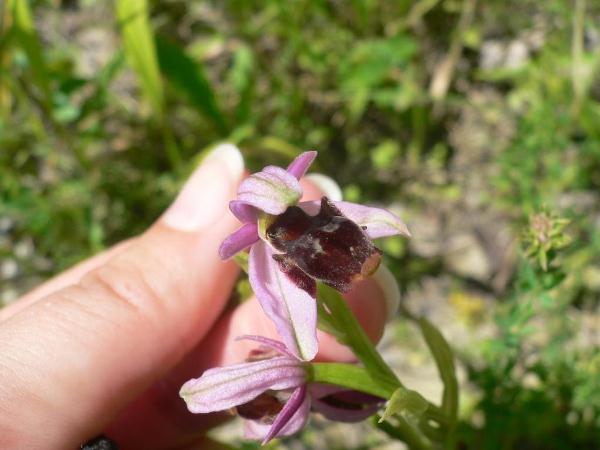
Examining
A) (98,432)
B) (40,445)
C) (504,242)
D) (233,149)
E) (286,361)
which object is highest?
(233,149)

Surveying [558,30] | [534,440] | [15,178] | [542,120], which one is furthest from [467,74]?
[15,178]

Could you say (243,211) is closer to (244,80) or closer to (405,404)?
(405,404)

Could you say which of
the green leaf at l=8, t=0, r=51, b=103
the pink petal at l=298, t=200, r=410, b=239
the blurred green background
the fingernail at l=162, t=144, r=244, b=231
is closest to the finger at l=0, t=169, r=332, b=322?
the fingernail at l=162, t=144, r=244, b=231

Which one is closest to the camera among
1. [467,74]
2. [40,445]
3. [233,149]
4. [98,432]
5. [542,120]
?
[40,445]

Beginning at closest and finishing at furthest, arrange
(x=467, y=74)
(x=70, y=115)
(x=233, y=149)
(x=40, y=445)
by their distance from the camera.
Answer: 1. (x=40, y=445)
2. (x=233, y=149)
3. (x=70, y=115)
4. (x=467, y=74)

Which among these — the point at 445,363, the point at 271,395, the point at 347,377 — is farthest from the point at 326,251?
the point at 445,363

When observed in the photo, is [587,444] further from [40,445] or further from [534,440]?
[40,445]

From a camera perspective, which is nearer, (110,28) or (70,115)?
(70,115)
